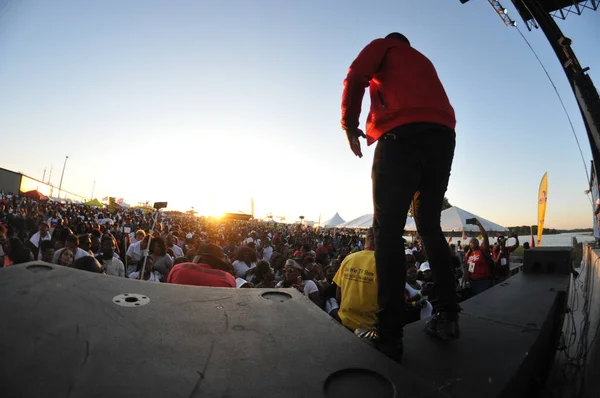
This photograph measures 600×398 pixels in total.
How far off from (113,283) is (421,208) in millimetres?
1661

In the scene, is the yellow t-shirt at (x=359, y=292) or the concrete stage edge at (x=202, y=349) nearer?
the concrete stage edge at (x=202, y=349)

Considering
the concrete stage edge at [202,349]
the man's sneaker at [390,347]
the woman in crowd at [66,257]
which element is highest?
the concrete stage edge at [202,349]

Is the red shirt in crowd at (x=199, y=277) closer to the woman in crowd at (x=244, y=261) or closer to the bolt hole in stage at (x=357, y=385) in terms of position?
the bolt hole in stage at (x=357, y=385)

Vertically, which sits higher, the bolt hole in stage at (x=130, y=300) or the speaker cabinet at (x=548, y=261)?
the speaker cabinet at (x=548, y=261)

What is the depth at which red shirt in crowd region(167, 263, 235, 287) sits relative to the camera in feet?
9.98

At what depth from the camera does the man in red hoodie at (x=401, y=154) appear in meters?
1.62

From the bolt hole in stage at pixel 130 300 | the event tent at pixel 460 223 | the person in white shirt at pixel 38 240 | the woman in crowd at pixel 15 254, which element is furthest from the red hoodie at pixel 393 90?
the event tent at pixel 460 223

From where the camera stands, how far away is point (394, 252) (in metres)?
1.61

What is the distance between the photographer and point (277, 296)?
5.18ft

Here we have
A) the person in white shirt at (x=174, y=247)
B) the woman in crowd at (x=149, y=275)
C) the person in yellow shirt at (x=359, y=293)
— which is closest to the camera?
the person in yellow shirt at (x=359, y=293)

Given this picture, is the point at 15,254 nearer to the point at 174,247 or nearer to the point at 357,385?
the point at 174,247

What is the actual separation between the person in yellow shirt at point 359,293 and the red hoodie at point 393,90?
44.9 inches

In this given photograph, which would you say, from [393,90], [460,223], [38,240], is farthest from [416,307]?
[460,223]

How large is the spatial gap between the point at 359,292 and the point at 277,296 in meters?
1.46
